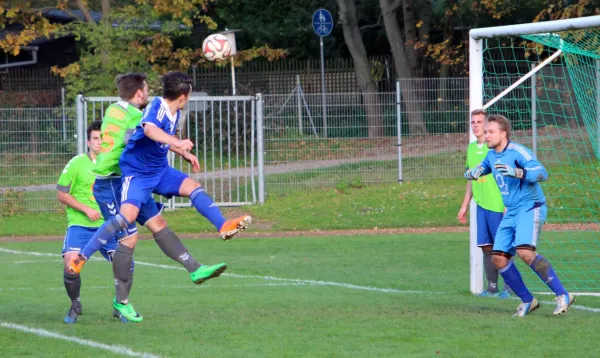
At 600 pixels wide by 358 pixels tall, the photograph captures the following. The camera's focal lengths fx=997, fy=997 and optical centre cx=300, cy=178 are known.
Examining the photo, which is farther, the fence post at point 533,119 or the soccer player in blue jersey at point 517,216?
the fence post at point 533,119

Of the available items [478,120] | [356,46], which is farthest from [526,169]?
[356,46]

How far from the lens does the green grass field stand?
713 centimetres

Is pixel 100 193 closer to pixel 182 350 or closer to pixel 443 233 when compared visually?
pixel 182 350

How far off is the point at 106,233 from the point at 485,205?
3878mm

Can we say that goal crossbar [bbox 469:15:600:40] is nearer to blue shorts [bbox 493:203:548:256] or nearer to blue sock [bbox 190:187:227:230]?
blue shorts [bbox 493:203:548:256]

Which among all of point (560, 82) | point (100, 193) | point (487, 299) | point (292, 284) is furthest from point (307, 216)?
point (100, 193)

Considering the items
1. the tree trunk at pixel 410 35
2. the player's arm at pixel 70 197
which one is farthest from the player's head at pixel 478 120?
the tree trunk at pixel 410 35

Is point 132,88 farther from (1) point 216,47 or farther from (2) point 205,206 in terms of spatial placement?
(1) point 216,47

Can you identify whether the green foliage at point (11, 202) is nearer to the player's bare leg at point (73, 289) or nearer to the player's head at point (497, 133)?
the player's bare leg at point (73, 289)

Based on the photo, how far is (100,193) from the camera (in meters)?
8.63

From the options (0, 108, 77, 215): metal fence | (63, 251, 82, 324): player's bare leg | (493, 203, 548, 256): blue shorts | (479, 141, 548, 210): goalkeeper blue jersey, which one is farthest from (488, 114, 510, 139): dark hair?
(0, 108, 77, 215): metal fence

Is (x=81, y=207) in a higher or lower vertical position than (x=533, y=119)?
lower

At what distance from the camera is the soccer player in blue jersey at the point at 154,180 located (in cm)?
803

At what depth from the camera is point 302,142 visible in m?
20.5
